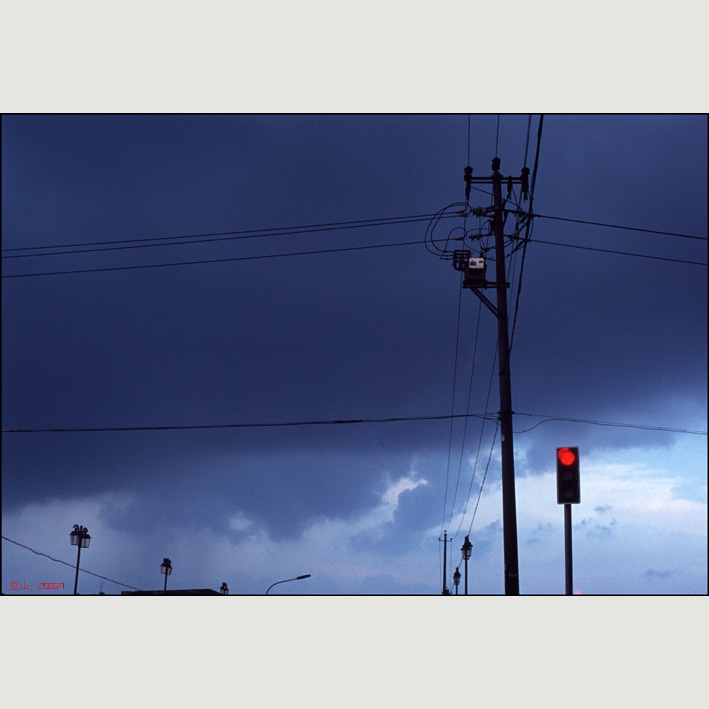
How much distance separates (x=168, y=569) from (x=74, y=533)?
41.9 ft

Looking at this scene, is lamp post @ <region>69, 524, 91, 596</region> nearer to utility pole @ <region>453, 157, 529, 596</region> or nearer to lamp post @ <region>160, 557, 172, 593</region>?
lamp post @ <region>160, 557, 172, 593</region>

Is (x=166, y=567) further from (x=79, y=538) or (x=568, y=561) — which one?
(x=568, y=561)

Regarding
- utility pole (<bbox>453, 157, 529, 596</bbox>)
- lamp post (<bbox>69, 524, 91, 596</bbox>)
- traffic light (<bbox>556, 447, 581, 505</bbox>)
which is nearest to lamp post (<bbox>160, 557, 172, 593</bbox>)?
lamp post (<bbox>69, 524, 91, 596</bbox>)

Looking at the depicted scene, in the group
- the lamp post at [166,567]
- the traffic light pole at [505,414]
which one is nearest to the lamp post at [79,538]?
the lamp post at [166,567]

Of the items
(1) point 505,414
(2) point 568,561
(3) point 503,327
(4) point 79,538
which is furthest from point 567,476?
(4) point 79,538

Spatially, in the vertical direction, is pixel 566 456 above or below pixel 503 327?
below

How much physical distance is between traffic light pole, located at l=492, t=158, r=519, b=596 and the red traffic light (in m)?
5.04

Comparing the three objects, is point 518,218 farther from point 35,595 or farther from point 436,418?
point 35,595

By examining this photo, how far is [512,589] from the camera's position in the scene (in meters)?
14.0

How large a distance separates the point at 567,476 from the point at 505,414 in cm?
557

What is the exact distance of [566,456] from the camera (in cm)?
996

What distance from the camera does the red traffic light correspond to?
32.6ft

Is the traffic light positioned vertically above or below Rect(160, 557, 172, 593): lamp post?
above

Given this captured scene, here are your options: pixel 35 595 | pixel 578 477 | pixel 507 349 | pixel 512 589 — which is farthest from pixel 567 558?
pixel 35 595
